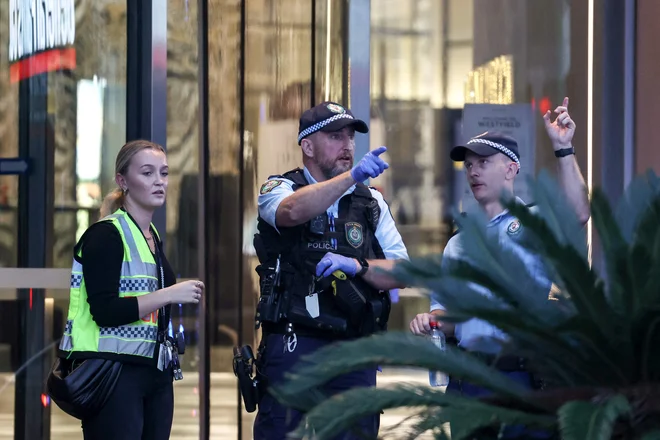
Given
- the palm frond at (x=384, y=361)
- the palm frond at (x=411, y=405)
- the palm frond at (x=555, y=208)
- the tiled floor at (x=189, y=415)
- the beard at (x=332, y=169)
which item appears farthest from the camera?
the tiled floor at (x=189, y=415)

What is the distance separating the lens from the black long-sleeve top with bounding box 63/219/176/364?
12.6 ft

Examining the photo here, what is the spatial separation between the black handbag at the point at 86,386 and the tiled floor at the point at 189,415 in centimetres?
186

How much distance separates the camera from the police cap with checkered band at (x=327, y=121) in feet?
13.2

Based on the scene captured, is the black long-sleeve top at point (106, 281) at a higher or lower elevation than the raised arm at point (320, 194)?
lower

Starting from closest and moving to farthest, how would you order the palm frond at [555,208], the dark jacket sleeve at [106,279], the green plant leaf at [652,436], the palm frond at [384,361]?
1. the green plant leaf at [652,436]
2. the palm frond at [384,361]
3. the palm frond at [555,208]
4. the dark jacket sleeve at [106,279]

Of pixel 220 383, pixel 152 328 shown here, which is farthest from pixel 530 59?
pixel 152 328

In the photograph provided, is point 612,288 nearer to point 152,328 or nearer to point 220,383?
point 152,328

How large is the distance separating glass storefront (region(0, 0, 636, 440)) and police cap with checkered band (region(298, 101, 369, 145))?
160 cm

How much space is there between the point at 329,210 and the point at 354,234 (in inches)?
4.9

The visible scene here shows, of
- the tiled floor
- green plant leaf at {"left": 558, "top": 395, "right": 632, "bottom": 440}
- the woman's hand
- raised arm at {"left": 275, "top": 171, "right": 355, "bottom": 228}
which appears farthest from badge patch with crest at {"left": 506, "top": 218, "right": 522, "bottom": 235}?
the tiled floor

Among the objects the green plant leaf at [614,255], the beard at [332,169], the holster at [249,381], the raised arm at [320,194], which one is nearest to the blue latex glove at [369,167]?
the raised arm at [320,194]

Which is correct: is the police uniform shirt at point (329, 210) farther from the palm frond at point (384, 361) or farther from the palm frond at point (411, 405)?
the palm frond at point (411, 405)

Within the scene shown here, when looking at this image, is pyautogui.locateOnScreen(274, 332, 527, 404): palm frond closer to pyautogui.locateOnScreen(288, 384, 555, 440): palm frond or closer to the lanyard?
pyautogui.locateOnScreen(288, 384, 555, 440): palm frond

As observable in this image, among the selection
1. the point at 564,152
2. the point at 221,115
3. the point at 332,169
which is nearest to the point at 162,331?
the point at 332,169
